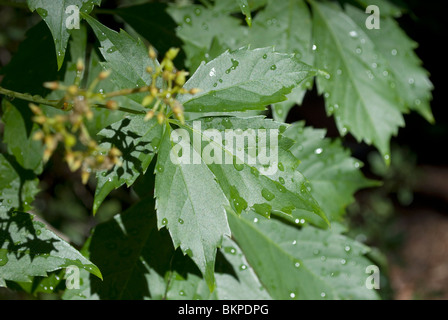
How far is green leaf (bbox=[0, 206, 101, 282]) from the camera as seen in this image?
34.3 inches

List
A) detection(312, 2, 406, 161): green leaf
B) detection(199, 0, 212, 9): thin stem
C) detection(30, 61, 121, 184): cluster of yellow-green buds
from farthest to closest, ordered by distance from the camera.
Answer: detection(312, 2, 406, 161): green leaf → detection(199, 0, 212, 9): thin stem → detection(30, 61, 121, 184): cluster of yellow-green buds

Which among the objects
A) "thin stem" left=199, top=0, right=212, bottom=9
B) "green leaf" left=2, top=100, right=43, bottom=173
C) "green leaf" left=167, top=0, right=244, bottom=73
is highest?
"thin stem" left=199, top=0, right=212, bottom=9

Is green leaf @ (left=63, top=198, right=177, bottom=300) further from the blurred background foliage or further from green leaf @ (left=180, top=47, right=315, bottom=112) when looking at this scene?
the blurred background foliage

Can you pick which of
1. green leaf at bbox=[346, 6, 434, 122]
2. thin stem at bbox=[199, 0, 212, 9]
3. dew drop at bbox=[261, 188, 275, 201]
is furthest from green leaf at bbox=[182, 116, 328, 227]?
green leaf at bbox=[346, 6, 434, 122]

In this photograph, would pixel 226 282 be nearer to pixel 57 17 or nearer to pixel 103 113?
pixel 103 113

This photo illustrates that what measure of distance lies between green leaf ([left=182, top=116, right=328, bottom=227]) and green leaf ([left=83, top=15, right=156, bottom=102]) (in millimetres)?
166

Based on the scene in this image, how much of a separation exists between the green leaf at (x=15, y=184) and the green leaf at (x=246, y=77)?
58 cm

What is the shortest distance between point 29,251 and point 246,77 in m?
0.63

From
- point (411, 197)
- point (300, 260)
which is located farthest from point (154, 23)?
point (411, 197)

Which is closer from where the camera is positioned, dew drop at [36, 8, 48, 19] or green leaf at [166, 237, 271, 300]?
dew drop at [36, 8, 48, 19]

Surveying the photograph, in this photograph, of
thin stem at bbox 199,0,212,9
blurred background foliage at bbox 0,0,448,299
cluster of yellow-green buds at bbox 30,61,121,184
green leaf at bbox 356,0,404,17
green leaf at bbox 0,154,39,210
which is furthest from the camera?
blurred background foliage at bbox 0,0,448,299

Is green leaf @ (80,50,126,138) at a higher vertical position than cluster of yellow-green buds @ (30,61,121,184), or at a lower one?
lower

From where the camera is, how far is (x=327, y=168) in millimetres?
1499
